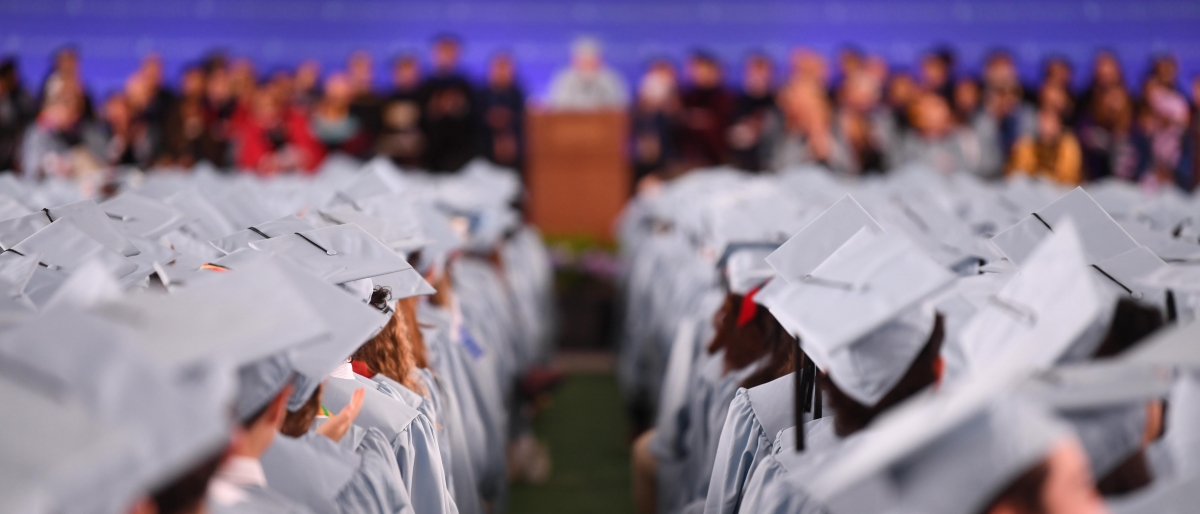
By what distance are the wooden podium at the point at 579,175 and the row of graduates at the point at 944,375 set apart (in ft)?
17.3

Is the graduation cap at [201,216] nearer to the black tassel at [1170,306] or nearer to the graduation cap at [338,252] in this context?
the graduation cap at [338,252]

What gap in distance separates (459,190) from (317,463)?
3.51m

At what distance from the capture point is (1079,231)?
2102 mm

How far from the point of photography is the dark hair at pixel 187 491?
101cm

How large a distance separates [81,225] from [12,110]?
7.20 meters

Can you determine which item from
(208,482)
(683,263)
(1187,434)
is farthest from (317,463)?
(683,263)

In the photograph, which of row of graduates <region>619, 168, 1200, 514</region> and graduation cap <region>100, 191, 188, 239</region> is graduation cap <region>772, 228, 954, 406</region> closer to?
row of graduates <region>619, 168, 1200, 514</region>

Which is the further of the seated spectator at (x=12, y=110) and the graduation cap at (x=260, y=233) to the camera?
the seated spectator at (x=12, y=110)

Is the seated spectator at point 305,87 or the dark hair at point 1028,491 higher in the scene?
the dark hair at point 1028,491

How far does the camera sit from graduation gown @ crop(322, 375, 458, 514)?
167cm

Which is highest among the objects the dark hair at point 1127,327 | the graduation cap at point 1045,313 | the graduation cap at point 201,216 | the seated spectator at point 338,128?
the graduation cap at point 1045,313

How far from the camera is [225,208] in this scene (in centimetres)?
288

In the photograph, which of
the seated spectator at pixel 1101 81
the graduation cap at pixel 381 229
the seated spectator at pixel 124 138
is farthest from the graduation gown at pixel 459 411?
the seated spectator at pixel 1101 81

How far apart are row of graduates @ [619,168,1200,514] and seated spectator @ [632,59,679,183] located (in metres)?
5.71
